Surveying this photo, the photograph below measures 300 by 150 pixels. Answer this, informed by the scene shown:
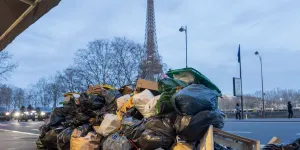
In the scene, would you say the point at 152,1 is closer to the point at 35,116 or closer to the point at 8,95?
the point at 35,116

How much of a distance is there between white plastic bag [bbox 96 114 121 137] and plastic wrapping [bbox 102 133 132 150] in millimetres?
234

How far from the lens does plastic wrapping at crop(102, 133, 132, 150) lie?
4.90 metres

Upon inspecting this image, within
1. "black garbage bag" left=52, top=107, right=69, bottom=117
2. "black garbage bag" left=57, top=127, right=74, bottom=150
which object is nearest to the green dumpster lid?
"black garbage bag" left=57, top=127, right=74, bottom=150

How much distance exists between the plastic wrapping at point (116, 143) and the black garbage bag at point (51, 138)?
2.27 m

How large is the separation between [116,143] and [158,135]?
39.1 inches

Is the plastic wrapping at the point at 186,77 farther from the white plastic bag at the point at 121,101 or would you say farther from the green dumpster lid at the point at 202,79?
the white plastic bag at the point at 121,101

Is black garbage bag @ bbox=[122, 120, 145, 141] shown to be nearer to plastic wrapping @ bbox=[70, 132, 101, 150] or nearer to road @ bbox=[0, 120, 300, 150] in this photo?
plastic wrapping @ bbox=[70, 132, 101, 150]

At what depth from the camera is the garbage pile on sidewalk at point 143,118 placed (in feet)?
13.6

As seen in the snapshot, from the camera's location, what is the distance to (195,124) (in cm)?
395

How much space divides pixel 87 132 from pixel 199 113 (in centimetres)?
286

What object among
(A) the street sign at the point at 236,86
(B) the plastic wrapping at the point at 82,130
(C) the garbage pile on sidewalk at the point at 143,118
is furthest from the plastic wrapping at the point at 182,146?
(A) the street sign at the point at 236,86

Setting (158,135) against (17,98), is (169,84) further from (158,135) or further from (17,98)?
(17,98)

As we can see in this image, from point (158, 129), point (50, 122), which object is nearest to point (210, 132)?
point (158, 129)

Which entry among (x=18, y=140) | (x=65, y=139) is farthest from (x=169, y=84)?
(x=18, y=140)
